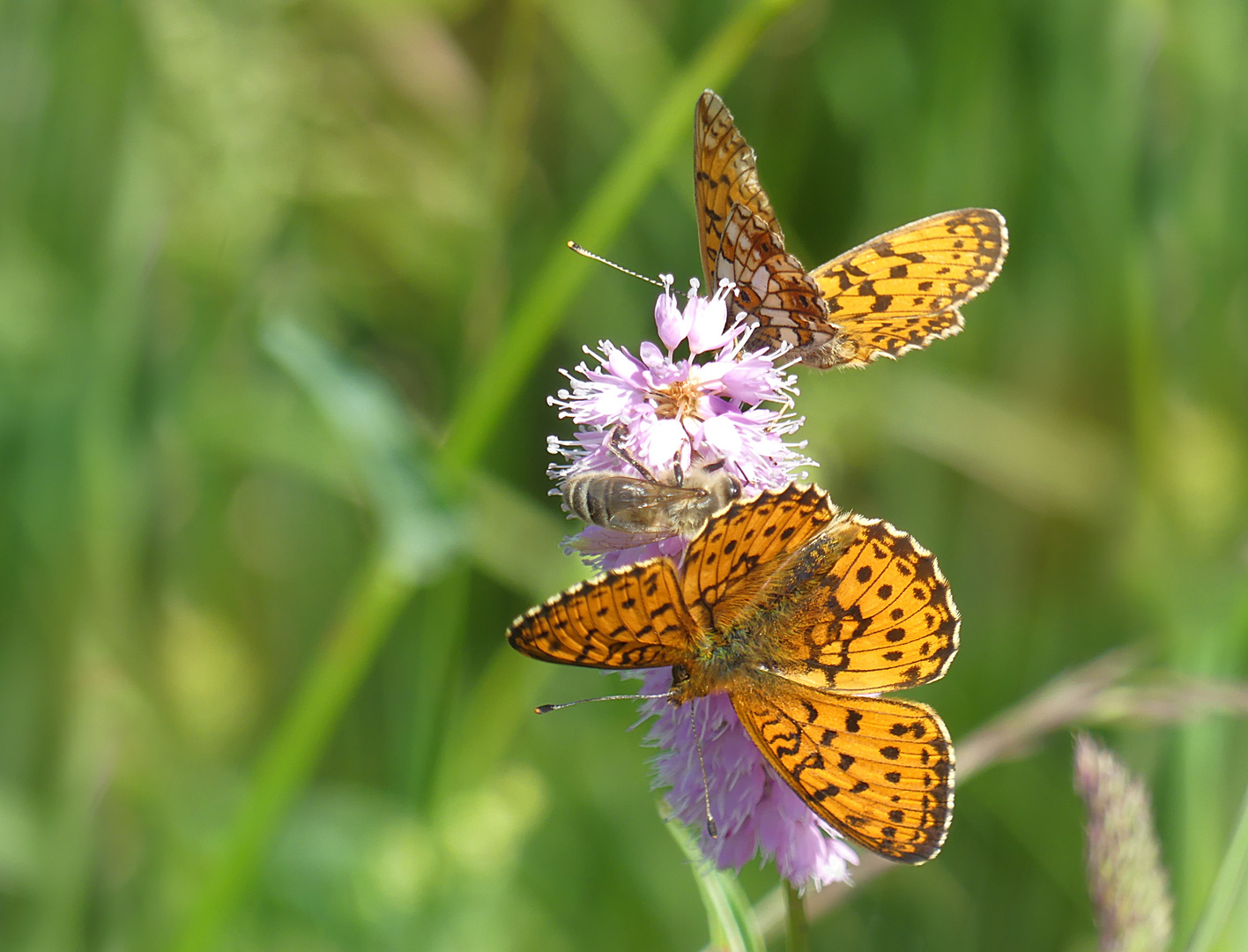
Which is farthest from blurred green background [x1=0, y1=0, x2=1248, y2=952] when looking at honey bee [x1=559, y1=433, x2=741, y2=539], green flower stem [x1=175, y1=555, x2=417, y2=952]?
honey bee [x1=559, y1=433, x2=741, y2=539]

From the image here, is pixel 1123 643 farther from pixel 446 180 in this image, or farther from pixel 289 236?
pixel 289 236

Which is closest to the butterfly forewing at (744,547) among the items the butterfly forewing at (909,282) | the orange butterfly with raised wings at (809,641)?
the orange butterfly with raised wings at (809,641)

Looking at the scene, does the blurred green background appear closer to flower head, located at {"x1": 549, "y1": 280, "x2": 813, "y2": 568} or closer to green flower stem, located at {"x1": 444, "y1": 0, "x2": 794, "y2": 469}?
green flower stem, located at {"x1": 444, "y1": 0, "x2": 794, "y2": 469}

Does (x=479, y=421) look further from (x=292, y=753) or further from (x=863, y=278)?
(x=863, y=278)

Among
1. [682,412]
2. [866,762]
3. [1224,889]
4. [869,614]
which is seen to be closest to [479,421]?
[682,412]

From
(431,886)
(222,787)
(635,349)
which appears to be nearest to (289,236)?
(635,349)

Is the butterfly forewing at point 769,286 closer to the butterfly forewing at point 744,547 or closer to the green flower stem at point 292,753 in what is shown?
the butterfly forewing at point 744,547
